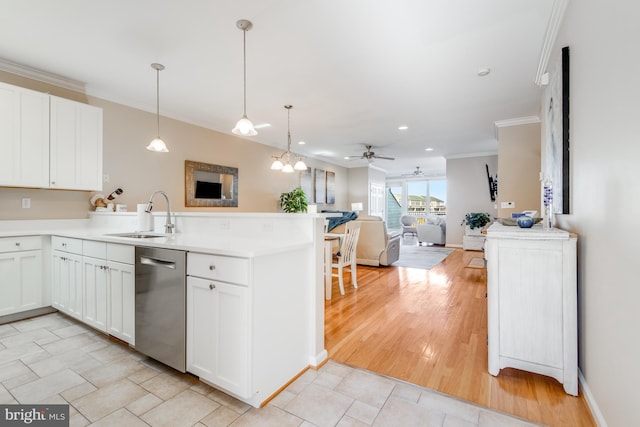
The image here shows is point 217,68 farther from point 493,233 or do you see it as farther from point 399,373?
point 399,373

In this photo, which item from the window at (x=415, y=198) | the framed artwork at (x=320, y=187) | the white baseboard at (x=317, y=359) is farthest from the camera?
the window at (x=415, y=198)

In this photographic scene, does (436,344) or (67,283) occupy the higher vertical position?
(67,283)

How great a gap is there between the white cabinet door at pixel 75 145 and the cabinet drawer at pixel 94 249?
1.15 metres

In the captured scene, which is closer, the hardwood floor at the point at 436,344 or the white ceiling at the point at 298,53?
the hardwood floor at the point at 436,344

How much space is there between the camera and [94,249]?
2.50 meters

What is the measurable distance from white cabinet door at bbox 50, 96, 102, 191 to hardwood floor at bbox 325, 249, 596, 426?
10.6ft

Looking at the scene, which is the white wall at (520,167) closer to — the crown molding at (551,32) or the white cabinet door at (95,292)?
the crown molding at (551,32)

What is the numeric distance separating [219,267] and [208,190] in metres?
3.87

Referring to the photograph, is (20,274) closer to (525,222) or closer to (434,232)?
(525,222)

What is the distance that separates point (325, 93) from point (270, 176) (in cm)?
311

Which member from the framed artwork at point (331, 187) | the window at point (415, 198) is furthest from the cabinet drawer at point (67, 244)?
the window at point (415, 198)

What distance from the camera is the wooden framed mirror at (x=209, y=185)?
4887 millimetres

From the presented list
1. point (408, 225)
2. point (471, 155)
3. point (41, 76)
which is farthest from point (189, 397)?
point (408, 225)

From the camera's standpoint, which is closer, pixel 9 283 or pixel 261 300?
pixel 261 300
